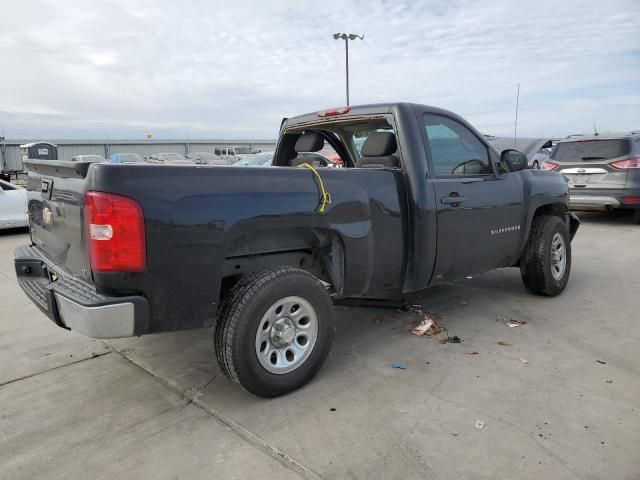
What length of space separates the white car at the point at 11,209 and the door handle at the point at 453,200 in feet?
30.4

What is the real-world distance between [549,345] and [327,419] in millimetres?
2080

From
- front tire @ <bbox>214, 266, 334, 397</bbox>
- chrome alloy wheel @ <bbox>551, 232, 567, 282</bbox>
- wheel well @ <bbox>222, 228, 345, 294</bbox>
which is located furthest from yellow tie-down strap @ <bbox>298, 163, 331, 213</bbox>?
chrome alloy wheel @ <bbox>551, 232, 567, 282</bbox>

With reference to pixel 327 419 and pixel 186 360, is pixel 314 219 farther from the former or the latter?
pixel 186 360

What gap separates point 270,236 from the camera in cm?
324

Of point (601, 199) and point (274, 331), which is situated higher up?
point (601, 199)

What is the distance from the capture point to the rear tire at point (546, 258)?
5.00 m

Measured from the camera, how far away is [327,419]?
9.59 ft

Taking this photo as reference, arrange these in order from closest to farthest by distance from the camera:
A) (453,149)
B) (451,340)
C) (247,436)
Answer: (247,436) < (451,340) < (453,149)

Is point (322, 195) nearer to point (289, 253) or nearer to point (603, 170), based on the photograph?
point (289, 253)

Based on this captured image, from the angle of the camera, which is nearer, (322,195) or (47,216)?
(322,195)

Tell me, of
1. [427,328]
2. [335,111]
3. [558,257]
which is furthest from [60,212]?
[558,257]

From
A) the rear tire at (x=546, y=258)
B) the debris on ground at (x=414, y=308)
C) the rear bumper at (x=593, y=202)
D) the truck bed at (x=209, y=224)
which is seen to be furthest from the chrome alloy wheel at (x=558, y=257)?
the rear bumper at (x=593, y=202)

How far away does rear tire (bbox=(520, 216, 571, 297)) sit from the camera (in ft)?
16.4

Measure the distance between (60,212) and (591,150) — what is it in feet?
33.7
